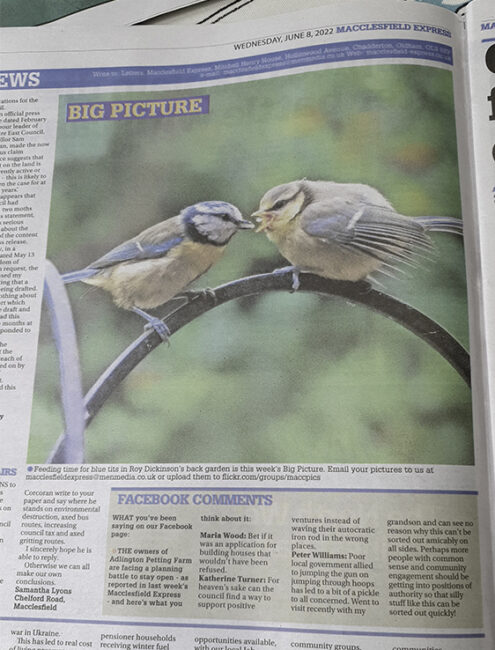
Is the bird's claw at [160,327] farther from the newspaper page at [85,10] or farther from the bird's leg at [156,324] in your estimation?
the newspaper page at [85,10]

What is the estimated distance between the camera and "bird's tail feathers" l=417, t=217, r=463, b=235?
454 millimetres

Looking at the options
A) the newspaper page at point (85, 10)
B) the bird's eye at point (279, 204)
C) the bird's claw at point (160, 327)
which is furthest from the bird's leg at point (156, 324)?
the newspaper page at point (85, 10)

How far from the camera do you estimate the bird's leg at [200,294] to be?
0.47m

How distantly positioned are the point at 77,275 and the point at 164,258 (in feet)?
0.22

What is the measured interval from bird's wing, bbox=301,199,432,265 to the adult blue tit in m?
0.05

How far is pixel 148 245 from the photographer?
1.60ft

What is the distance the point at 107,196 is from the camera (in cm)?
50

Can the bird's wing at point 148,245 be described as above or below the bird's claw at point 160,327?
above

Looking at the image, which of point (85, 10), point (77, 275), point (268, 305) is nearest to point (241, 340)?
point (268, 305)

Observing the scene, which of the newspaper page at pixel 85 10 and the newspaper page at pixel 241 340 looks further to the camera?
the newspaper page at pixel 85 10

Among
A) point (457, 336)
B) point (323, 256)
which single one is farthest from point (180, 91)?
point (457, 336)

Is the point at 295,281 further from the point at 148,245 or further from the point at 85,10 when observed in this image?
the point at 85,10

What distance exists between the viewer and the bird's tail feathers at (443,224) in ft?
1.49

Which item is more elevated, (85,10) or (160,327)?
(85,10)
